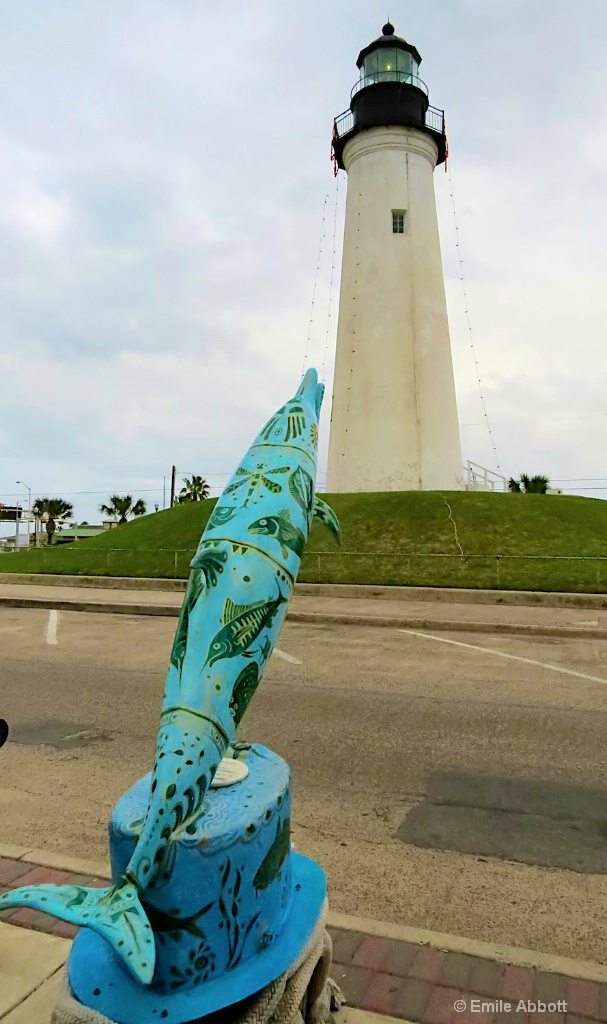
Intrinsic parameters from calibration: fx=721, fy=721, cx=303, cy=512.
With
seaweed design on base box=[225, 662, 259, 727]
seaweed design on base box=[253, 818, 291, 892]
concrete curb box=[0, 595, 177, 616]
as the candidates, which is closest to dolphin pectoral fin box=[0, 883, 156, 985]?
seaweed design on base box=[253, 818, 291, 892]

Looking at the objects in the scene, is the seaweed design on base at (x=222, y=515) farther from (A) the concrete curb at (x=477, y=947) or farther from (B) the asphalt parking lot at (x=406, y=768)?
(B) the asphalt parking lot at (x=406, y=768)

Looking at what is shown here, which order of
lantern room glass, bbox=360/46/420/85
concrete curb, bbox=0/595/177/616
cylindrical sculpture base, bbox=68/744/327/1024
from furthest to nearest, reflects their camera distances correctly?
lantern room glass, bbox=360/46/420/85 < concrete curb, bbox=0/595/177/616 < cylindrical sculpture base, bbox=68/744/327/1024

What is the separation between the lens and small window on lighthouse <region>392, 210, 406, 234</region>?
92.2 ft

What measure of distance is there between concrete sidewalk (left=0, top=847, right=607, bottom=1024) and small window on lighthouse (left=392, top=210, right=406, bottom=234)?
91.5 ft

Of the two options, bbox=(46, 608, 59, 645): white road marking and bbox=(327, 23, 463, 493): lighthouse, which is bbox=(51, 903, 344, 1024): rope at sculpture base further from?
bbox=(327, 23, 463, 493): lighthouse

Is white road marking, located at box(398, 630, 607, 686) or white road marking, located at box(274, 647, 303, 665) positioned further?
white road marking, located at box(274, 647, 303, 665)

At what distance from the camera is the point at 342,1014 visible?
2.87m

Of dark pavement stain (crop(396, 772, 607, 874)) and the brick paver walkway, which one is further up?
dark pavement stain (crop(396, 772, 607, 874))

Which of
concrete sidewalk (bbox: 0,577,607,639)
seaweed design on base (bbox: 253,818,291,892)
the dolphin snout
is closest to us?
seaweed design on base (bbox: 253,818,291,892)

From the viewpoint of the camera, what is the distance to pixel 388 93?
91.6 feet

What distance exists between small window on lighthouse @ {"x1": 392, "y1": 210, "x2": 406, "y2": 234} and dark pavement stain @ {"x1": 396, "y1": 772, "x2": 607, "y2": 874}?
26.0 m

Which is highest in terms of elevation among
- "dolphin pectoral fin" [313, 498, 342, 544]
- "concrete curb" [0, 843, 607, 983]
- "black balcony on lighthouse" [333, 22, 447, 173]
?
"black balcony on lighthouse" [333, 22, 447, 173]

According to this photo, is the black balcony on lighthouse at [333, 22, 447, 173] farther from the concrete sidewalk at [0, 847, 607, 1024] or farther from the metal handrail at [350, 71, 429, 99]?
the concrete sidewalk at [0, 847, 607, 1024]

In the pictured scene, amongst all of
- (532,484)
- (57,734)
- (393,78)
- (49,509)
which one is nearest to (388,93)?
(393,78)
